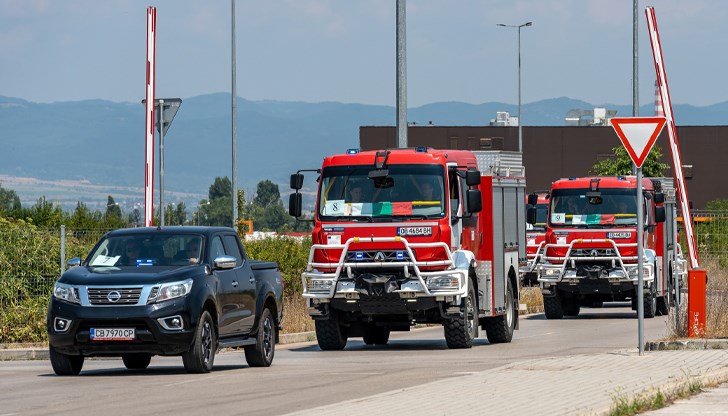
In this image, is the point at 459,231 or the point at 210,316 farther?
the point at 459,231

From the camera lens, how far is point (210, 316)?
19219 millimetres

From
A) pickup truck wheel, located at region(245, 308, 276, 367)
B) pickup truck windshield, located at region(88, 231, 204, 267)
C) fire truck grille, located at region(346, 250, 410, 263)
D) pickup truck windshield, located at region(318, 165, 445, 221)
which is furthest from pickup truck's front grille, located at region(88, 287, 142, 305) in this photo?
pickup truck windshield, located at region(318, 165, 445, 221)

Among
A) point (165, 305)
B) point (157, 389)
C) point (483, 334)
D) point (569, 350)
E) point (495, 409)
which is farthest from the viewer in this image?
point (483, 334)

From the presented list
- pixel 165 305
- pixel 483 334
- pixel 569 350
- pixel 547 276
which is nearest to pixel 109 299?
pixel 165 305

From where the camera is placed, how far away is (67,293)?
62.1 feet

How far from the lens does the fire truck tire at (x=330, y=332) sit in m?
24.1

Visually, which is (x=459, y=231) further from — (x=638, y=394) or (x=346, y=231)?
(x=638, y=394)

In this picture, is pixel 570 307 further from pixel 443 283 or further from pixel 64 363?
pixel 64 363

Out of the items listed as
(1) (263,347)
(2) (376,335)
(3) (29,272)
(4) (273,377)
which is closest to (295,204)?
(2) (376,335)

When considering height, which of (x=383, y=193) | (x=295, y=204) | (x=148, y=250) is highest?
(x=383, y=193)

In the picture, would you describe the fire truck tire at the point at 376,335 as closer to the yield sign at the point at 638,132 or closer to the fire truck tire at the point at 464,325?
the fire truck tire at the point at 464,325

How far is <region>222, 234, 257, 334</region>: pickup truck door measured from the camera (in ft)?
65.5

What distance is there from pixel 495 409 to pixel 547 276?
21.1m

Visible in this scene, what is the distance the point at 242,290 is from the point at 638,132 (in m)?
5.42
